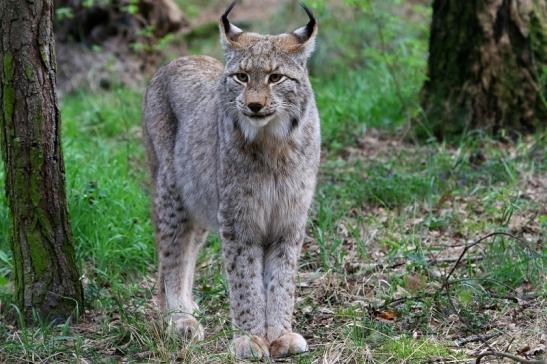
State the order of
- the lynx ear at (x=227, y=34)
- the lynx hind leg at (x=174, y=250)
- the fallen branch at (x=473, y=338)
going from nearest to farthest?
the fallen branch at (x=473, y=338) < the lynx ear at (x=227, y=34) < the lynx hind leg at (x=174, y=250)

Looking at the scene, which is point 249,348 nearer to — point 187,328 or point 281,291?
point 281,291

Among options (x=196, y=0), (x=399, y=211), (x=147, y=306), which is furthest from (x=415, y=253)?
(x=196, y=0)

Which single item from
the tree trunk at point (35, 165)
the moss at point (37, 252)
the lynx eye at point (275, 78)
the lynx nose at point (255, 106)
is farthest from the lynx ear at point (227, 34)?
the moss at point (37, 252)

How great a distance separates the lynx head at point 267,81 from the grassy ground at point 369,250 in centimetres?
114

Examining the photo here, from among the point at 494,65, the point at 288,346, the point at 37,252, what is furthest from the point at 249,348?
the point at 494,65

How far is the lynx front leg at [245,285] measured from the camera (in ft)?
16.0

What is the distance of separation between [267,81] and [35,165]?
4.50 feet

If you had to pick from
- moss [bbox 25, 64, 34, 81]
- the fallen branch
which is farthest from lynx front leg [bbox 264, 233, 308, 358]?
moss [bbox 25, 64, 34, 81]

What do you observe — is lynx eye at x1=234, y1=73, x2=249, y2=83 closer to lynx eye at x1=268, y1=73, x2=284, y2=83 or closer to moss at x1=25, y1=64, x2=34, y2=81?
lynx eye at x1=268, y1=73, x2=284, y2=83

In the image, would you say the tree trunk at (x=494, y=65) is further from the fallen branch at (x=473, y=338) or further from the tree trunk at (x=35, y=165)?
the tree trunk at (x=35, y=165)

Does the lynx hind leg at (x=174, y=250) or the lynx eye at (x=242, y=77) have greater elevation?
the lynx eye at (x=242, y=77)

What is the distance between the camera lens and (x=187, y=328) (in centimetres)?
518

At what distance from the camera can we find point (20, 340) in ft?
15.8

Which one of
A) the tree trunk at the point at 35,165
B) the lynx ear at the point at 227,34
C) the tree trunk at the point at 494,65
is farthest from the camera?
the tree trunk at the point at 494,65
